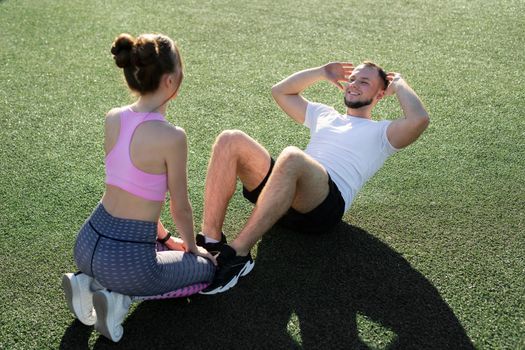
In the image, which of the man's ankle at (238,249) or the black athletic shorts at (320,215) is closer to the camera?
the man's ankle at (238,249)

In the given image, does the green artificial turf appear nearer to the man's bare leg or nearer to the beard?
the man's bare leg

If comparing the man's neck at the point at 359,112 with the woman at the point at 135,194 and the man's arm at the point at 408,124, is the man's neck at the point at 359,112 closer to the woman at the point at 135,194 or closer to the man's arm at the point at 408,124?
the man's arm at the point at 408,124

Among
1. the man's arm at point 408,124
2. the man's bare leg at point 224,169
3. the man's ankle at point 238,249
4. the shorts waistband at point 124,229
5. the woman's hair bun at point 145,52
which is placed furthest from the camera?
the man's arm at point 408,124

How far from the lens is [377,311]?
2750 mm

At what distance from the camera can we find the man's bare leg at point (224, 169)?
2.98m

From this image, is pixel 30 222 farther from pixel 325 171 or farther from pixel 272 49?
pixel 272 49

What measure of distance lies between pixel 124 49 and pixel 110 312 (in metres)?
1.02

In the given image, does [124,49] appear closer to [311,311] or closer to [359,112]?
[311,311]

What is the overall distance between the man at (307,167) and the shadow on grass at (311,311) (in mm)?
132

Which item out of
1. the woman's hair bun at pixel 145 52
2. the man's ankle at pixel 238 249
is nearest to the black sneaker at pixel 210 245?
the man's ankle at pixel 238 249

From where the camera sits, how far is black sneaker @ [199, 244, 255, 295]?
8.94 feet

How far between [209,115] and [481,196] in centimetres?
192

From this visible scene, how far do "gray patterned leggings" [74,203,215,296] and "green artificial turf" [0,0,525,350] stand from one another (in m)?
0.27

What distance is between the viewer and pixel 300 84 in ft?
11.9
